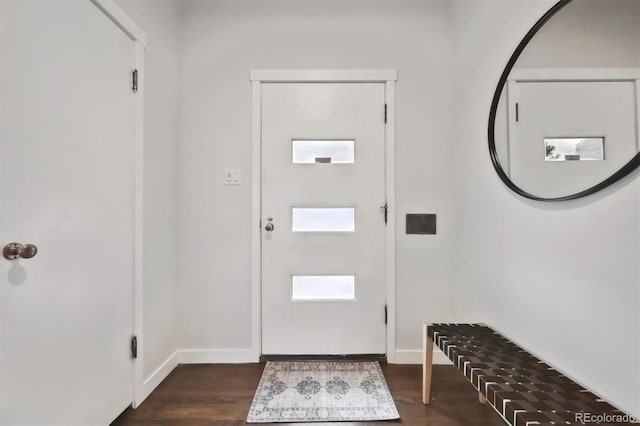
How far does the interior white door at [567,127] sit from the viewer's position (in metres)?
0.88

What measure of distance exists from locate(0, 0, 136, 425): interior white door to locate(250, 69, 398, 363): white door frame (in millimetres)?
723

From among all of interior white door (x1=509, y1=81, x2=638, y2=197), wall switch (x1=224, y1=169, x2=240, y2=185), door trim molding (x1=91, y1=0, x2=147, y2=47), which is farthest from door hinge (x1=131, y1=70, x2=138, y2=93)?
interior white door (x1=509, y1=81, x2=638, y2=197)

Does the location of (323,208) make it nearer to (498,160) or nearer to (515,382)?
(498,160)

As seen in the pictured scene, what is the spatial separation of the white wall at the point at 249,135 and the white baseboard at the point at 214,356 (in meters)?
0.02

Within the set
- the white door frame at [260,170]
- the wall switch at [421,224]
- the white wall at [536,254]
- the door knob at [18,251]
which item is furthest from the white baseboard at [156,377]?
the white wall at [536,254]

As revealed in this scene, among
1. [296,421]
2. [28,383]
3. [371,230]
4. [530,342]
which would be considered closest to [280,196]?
[371,230]

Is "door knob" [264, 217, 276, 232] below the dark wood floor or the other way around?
the other way around

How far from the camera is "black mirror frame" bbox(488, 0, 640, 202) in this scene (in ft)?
2.88

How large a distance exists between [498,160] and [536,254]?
0.51 metres

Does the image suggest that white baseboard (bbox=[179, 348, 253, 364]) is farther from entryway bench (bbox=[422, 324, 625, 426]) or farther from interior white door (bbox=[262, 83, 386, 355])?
entryway bench (bbox=[422, 324, 625, 426])

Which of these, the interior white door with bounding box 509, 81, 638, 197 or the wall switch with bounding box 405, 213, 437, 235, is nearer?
the interior white door with bounding box 509, 81, 638, 197

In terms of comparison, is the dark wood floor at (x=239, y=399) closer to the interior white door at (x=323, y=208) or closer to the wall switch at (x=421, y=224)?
the interior white door at (x=323, y=208)

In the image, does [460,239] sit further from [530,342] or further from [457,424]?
[457,424]

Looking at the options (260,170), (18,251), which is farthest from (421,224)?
(18,251)
